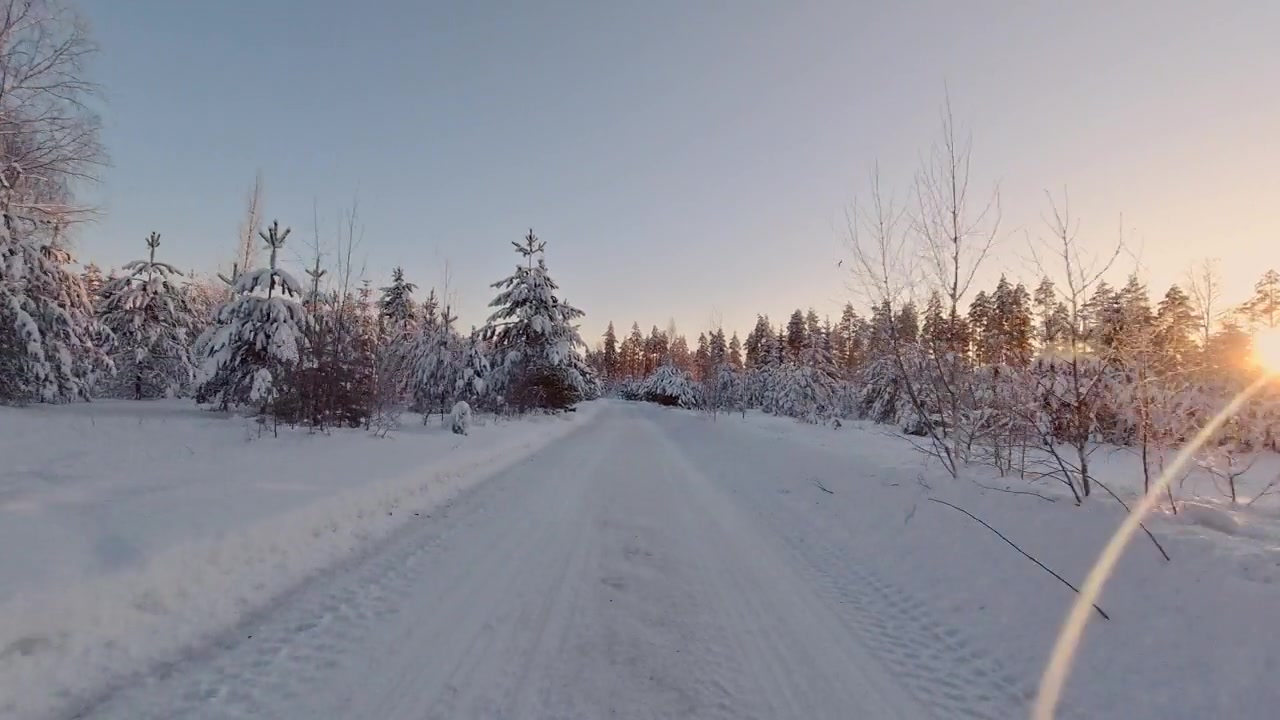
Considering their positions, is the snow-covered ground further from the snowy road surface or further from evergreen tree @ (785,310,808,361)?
evergreen tree @ (785,310,808,361)

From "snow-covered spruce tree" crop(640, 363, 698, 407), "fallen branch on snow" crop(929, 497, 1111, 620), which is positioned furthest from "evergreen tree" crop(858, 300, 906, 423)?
"snow-covered spruce tree" crop(640, 363, 698, 407)

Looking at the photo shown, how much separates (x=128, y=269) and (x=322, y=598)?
24.0 m

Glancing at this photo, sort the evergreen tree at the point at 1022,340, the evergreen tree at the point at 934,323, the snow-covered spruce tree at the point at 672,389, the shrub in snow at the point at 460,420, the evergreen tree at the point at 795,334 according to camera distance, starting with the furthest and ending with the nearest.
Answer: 1. the snow-covered spruce tree at the point at 672,389
2. the evergreen tree at the point at 795,334
3. the shrub in snow at the point at 460,420
4. the evergreen tree at the point at 934,323
5. the evergreen tree at the point at 1022,340

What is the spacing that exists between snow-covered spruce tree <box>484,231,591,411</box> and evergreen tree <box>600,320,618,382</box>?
67458 mm

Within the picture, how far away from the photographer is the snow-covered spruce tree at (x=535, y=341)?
25141mm

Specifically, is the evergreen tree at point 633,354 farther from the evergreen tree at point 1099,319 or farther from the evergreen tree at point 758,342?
the evergreen tree at point 1099,319

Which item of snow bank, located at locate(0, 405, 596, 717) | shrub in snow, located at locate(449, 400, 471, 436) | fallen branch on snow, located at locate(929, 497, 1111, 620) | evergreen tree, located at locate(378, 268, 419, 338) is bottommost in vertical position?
snow bank, located at locate(0, 405, 596, 717)

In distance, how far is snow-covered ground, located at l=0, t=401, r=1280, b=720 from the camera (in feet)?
9.82

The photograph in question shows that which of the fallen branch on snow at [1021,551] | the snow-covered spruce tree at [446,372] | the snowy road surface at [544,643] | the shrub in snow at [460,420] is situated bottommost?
the snowy road surface at [544,643]

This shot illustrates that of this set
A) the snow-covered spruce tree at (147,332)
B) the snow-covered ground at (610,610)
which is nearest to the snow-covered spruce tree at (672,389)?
the snow-covered spruce tree at (147,332)

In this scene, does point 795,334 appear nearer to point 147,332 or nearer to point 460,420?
point 460,420

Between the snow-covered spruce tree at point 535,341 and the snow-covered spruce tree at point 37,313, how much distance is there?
1353 cm

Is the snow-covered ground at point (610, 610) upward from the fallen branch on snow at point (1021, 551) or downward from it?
downward

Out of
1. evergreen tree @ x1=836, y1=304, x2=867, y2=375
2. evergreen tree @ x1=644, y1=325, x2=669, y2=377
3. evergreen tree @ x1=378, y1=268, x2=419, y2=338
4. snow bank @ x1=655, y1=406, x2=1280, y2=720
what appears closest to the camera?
snow bank @ x1=655, y1=406, x2=1280, y2=720
